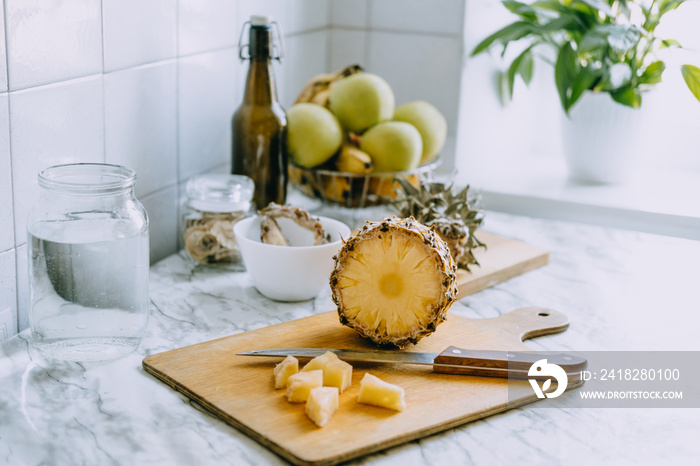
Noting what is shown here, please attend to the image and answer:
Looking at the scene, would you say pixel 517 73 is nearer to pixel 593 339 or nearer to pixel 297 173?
pixel 297 173

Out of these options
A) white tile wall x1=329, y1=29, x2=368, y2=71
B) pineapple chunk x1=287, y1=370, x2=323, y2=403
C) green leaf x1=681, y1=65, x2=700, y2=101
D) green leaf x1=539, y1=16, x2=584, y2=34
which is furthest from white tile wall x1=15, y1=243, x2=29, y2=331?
green leaf x1=681, y1=65, x2=700, y2=101

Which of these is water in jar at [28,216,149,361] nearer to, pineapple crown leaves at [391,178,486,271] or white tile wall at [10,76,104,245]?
white tile wall at [10,76,104,245]

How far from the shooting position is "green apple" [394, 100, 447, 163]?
148 cm

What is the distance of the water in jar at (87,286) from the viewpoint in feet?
3.08

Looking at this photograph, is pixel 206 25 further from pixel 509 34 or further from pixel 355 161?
pixel 509 34

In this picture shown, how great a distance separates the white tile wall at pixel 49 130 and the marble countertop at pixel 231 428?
0.20m

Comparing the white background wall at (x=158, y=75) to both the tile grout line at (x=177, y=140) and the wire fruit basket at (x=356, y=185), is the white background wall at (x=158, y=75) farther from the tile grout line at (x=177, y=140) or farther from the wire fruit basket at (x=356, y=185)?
the wire fruit basket at (x=356, y=185)

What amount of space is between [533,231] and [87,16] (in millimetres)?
925

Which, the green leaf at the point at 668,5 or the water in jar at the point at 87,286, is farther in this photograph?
the green leaf at the point at 668,5

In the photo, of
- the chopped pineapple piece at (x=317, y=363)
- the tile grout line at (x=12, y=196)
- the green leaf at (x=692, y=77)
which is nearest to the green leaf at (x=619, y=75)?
the green leaf at (x=692, y=77)

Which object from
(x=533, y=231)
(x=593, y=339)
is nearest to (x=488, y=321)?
(x=593, y=339)

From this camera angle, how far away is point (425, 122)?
1481mm

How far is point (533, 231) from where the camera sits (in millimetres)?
1562

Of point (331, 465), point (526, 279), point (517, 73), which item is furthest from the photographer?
point (517, 73)
